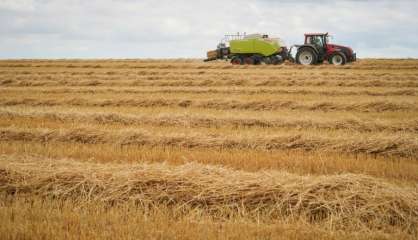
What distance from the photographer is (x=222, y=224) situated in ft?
13.3

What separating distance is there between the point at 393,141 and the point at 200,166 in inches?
132

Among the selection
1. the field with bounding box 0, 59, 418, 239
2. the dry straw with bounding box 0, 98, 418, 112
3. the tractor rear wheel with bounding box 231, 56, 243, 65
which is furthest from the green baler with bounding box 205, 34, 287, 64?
the dry straw with bounding box 0, 98, 418, 112

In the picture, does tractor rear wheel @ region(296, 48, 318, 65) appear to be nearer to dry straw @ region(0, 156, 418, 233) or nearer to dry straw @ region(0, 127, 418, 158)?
dry straw @ region(0, 127, 418, 158)

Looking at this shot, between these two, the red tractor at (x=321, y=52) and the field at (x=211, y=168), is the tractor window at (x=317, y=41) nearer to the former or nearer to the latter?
the red tractor at (x=321, y=52)

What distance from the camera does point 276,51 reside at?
2669 centimetres

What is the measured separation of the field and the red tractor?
36.9ft

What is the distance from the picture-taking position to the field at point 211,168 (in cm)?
408

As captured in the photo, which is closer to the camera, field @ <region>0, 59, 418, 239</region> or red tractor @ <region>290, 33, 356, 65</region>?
field @ <region>0, 59, 418, 239</region>

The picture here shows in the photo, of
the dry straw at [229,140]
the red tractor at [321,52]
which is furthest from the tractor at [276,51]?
the dry straw at [229,140]

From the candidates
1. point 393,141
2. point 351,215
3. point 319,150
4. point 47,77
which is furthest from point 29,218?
point 47,77

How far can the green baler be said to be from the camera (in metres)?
26.6

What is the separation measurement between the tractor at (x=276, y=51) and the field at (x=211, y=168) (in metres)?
11.3

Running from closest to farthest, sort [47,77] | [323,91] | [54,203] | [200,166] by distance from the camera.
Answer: [54,203]
[200,166]
[323,91]
[47,77]

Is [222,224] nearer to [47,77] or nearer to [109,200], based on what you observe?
[109,200]
